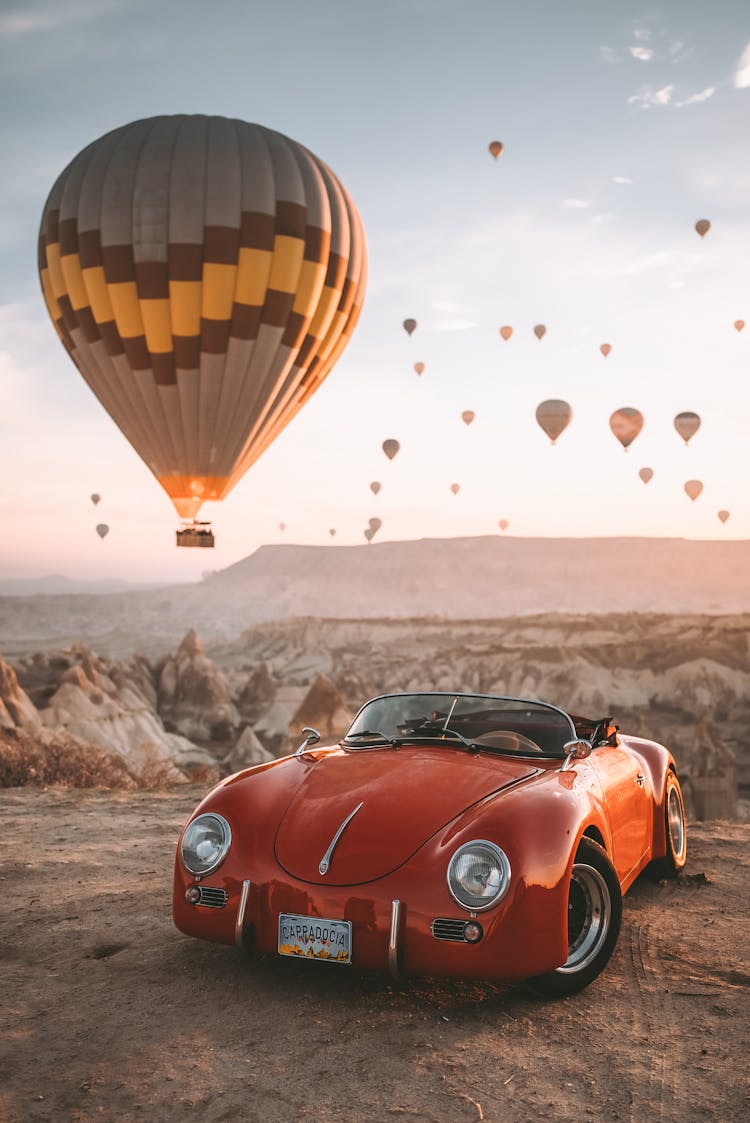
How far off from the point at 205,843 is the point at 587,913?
1.84 meters

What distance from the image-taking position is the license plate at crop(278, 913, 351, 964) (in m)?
3.97

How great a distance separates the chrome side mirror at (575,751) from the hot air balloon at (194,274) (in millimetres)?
16555

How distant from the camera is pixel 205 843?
14.7ft

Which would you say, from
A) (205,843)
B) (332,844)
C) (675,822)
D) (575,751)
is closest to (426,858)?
(332,844)

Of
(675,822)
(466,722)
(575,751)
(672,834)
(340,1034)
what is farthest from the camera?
(675,822)

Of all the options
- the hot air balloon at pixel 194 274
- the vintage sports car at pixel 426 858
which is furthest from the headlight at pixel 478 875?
the hot air balloon at pixel 194 274

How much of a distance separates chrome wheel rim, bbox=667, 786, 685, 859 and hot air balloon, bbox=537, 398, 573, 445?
103 feet

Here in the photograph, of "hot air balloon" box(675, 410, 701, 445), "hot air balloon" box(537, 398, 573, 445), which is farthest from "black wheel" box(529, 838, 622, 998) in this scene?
"hot air balloon" box(675, 410, 701, 445)

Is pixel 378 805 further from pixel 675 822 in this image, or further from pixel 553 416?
pixel 553 416

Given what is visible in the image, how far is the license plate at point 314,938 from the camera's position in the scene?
3.97 meters

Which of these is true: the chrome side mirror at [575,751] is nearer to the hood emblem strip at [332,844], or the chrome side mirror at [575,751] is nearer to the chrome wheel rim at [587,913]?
the chrome wheel rim at [587,913]

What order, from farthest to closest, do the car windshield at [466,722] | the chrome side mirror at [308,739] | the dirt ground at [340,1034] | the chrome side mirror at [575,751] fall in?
1. the chrome side mirror at [308,739]
2. the car windshield at [466,722]
3. the chrome side mirror at [575,751]
4. the dirt ground at [340,1034]

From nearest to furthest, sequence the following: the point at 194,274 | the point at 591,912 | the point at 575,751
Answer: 1. the point at 591,912
2. the point at 575,751
3. the point at 194,274

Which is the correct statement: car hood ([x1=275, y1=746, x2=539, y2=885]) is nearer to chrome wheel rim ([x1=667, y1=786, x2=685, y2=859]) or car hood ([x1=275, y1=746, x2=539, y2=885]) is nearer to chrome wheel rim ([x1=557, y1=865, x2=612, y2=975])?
chrome wheel rim ([x1=557, y1=865, x2=612, y2=975])
